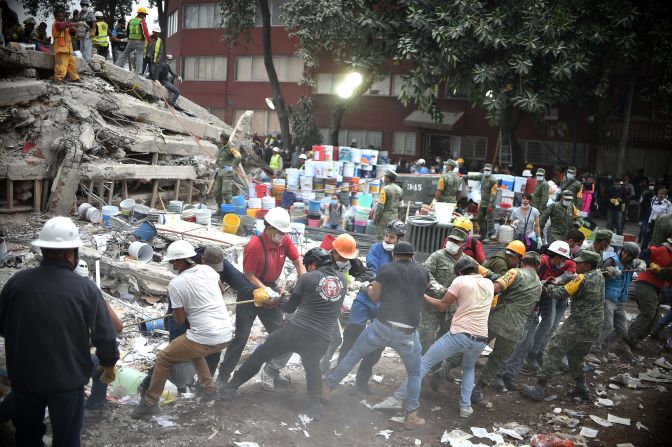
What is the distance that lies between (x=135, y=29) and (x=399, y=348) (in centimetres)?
1295

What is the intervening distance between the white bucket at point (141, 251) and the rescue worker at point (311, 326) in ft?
11.5

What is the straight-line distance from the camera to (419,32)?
19.2 meters

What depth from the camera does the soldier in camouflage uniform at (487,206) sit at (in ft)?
45.6

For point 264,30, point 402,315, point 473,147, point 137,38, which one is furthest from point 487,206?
point 264,30

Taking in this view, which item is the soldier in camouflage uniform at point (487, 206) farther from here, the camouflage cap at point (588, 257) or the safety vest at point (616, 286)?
the camouflage cap at point (588, 257)

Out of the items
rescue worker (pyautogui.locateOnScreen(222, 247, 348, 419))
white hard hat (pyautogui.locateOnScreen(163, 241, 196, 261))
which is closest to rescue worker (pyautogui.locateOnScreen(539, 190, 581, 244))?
rescue worker (pyautogui.locateOnScreen(222, 247, 348, 419))

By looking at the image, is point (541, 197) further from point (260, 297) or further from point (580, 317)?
point (260, 297)

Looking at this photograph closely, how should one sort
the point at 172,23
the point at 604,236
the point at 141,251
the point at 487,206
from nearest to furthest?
the point at 604,236 → the point at 141,251 → the point at 487,206 → the point at 172,23

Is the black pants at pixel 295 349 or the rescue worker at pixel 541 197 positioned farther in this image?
the rescue worker at pixel 541 197

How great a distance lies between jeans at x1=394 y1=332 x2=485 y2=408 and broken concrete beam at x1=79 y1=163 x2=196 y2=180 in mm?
8431

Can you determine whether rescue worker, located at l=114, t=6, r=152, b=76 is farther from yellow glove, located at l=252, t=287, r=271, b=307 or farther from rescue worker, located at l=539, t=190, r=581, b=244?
yellow glove, located at l=252, t=287, r=271, b=307

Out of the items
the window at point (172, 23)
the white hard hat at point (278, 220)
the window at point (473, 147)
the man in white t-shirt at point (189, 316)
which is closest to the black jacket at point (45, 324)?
the man in white t-shirt at point (189, 316)

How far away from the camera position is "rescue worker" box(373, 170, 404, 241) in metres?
11.3

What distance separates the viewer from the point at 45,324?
396 cm
